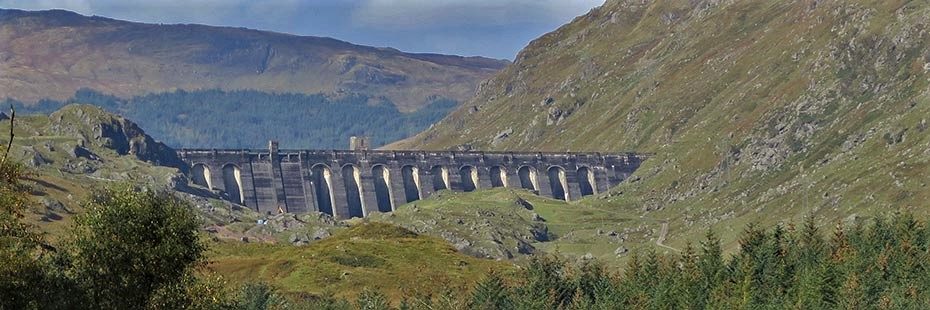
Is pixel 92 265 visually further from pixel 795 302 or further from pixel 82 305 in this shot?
pixel 795 302

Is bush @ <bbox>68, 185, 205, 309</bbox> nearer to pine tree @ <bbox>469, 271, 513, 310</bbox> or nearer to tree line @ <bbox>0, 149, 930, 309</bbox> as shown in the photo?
tree line @ <bbox>0, 149, 930, 309</bbox>

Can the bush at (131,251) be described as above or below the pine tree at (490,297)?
above

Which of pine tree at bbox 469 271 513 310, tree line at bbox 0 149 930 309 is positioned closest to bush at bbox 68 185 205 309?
tree line at bbox 0 149 930 309

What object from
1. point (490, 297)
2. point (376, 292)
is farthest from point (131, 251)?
point (376, 292)

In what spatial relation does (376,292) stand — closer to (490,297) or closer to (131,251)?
(490,297)

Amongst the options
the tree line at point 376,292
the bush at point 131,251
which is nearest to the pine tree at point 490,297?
the tree line at point 376,292

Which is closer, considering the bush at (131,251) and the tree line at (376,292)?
the tree line at (376,292)

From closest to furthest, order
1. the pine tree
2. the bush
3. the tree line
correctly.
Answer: the tree line, the bush, the pine tree

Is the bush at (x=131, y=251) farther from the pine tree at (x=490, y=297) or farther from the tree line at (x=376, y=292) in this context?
the pine tree at (x=490, y=297)

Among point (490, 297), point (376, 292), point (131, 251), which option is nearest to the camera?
point (131, 251)

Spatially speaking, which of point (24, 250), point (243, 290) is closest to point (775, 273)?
point (243, 290)

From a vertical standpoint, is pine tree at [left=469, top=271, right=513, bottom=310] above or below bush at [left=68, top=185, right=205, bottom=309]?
below

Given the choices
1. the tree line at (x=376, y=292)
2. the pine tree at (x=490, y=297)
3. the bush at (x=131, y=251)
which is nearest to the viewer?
the tree line at (x=376, y=292)

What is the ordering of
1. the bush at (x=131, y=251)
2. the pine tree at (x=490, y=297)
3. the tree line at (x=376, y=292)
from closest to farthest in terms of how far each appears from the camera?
1. the tree line at (x=376, y=292)
2. the bush at (x=131, y=251)
3. the pine tree at (x=490, y=297)
